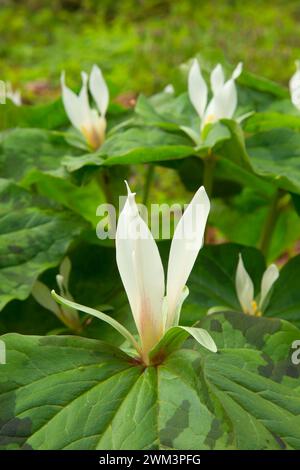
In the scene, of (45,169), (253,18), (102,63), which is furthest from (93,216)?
(253,18)

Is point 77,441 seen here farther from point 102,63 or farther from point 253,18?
point 253,18

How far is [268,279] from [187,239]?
280mm

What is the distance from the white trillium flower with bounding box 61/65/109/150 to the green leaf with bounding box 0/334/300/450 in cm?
53

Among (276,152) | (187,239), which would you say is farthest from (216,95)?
(187,239)

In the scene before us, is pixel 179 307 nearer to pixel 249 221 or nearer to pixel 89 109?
pixel 89 109

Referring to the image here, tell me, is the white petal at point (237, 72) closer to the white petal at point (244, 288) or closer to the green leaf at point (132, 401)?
the white petal at point (244, 288)

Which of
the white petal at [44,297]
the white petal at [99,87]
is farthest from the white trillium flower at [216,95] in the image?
the white petal at [44,297]

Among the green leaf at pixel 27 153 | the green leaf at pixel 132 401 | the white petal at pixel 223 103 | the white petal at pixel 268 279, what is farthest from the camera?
the green leaf at pixel 27 153

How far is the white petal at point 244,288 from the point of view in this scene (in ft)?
2.85

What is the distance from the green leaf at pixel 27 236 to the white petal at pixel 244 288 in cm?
23

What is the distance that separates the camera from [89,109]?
3.57ft

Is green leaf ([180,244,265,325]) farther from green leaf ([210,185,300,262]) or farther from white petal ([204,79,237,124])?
green leaf ([210,185,300,262])

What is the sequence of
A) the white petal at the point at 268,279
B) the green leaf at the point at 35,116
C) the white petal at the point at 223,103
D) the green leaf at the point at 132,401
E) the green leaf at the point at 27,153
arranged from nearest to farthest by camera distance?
1. the green leaf at the point at 132,401
2. the white petal at the point at 268,279
3. the white petal at the point at 223,103
4. the green leaf at the point at 27,153
5. the green leaf at the point at 35,116

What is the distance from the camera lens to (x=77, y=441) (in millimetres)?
552
